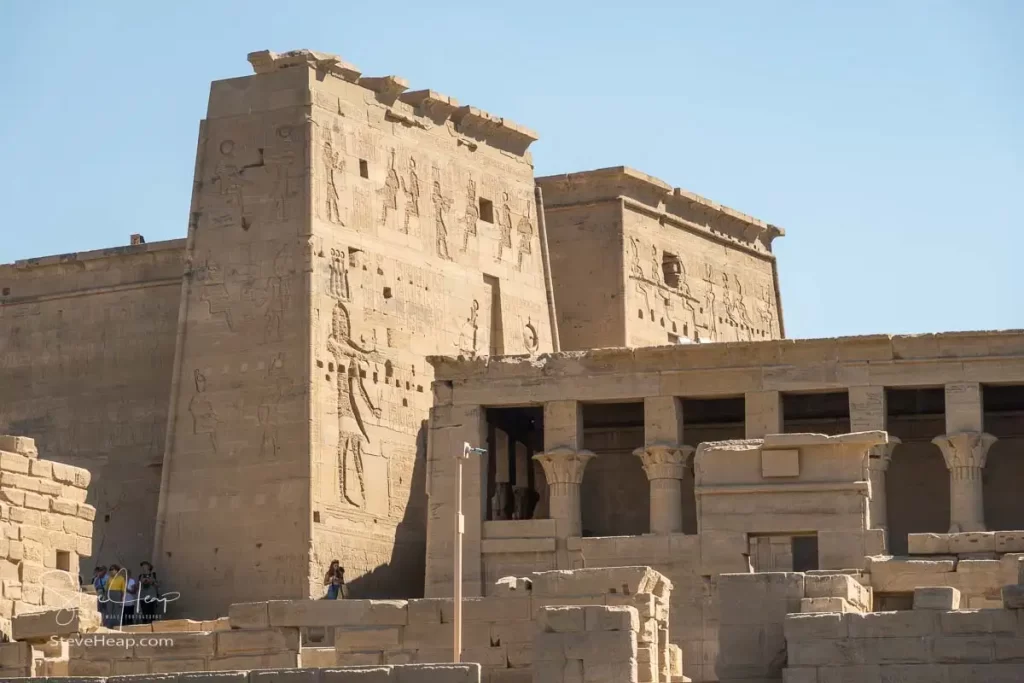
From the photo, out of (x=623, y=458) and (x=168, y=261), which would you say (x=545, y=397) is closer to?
(x=623, y=458)

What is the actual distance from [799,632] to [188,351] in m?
20.2

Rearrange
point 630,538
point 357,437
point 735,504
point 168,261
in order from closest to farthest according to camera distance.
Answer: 1. point 735,504
2. point 630,538
3. point 357,437
4. point 168,261

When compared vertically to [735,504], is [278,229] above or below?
above

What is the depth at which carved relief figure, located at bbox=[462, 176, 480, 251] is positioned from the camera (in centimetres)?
4597

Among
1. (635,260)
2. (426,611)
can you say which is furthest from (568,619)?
(635,260)

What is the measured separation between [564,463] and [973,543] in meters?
10.0

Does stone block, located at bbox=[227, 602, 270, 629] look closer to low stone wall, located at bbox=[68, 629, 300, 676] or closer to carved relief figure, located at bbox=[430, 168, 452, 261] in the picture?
low stone wall, located at bbox=[68, 629, 300, 676]

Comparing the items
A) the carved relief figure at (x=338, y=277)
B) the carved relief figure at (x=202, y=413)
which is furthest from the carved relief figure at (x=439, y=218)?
the carved relief figure at (x=202, y=413)

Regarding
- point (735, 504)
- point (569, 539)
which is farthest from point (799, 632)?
point (569, 539)

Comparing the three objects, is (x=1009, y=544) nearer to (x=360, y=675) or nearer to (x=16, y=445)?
(x=360, y=675)

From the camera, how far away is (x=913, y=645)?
78.2 feet

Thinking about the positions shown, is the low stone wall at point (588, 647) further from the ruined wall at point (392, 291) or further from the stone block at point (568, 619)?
A: the ruined wall at point (392, 291)

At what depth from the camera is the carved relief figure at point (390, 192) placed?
43781mm

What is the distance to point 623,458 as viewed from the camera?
46688 mm
